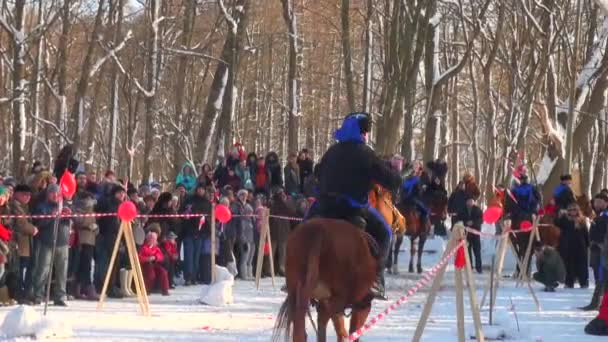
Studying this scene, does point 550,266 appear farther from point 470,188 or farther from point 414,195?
point 470,188

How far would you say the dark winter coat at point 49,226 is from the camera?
17.3m

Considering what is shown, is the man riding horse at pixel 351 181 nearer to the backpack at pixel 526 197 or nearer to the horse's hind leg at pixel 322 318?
the horse's hind leg at pixel 322 318

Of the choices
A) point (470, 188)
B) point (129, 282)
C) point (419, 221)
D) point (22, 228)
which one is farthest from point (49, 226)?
point (470, 188)

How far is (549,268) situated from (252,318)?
7154 mm

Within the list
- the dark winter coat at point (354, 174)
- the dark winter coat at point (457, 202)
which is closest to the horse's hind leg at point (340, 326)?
the dark winter coat at point (354, 174)

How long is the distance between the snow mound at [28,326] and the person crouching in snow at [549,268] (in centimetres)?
1046

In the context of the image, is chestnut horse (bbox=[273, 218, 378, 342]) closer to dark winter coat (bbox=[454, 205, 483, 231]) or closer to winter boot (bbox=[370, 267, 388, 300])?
winter boot (bbox=[370, 267, 388, 300])

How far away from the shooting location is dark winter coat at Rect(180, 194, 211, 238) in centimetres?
2162

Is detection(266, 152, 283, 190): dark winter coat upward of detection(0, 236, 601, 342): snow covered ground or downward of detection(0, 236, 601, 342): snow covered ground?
upward

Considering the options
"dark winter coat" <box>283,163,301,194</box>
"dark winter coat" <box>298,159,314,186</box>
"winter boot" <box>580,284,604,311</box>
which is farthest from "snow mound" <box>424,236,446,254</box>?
"winter boot" <box>580,284,604,311</box>

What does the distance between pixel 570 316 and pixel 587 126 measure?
12.6 meters

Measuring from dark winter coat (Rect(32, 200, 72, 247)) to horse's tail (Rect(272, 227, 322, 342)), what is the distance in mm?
6662

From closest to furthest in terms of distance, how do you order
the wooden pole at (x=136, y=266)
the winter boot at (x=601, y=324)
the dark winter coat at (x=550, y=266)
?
the winter boot at (x=601, y=324) < the wooden pole at (x=136, y=266) < the dark winter coat at (x=550, y=266)

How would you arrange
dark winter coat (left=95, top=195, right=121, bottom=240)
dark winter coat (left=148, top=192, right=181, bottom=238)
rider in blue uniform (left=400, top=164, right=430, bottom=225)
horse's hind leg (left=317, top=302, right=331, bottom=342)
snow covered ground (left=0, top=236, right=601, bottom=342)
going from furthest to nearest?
rider in blue uniform (left=400, top=164, right=430, bottom=225), dark winter coat (left=148, top=192, right=181, bottom=238), dark winter coat (left=95, top=195, right=121, bottom=240), snow covered ground (left=0, top=236, right=601, bottom=342), horse's hind leg (left=317, top=302, right=331, bottom=342)
